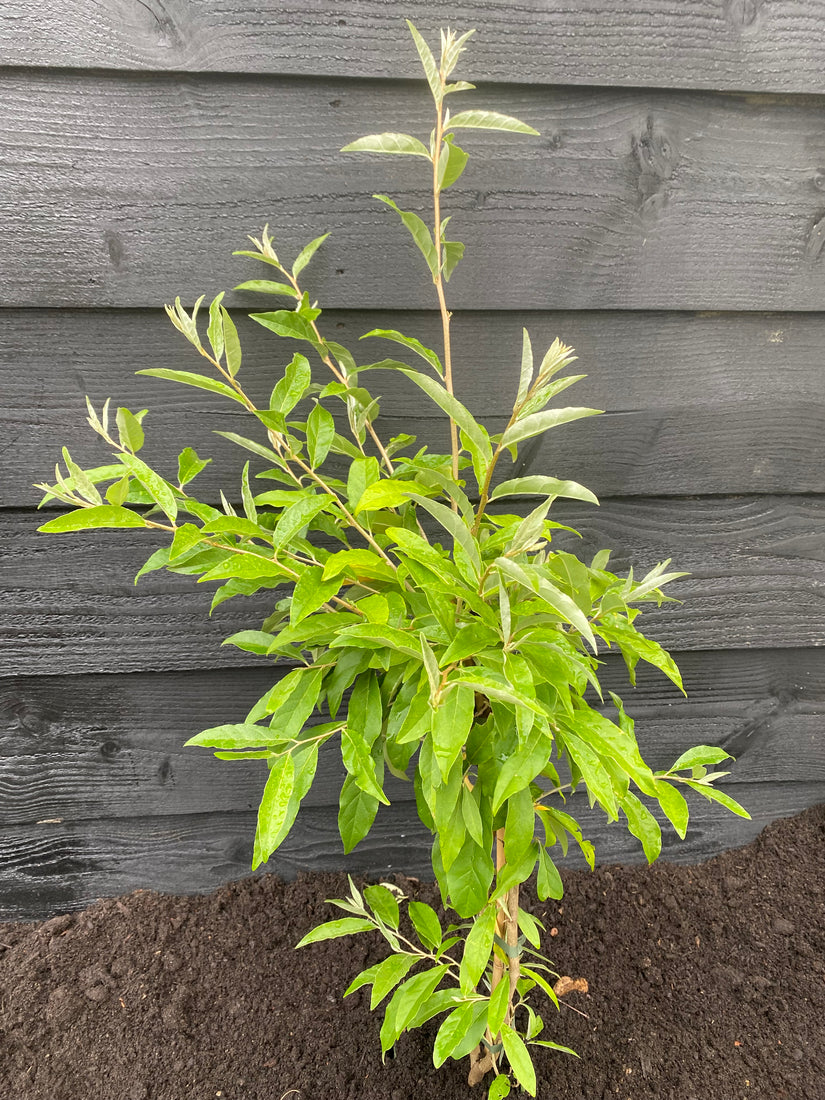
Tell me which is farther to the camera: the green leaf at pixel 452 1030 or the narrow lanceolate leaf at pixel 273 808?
the green leaf at pixel 452 1030

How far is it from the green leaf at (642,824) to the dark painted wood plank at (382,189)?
0.73 meters

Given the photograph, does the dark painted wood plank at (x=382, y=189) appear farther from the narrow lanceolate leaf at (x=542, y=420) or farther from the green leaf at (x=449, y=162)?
the narrow lanceolate leaf at (x=542, y=420)

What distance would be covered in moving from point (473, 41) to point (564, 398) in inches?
19.6

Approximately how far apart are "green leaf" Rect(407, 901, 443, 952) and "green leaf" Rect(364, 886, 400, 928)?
0.08ft

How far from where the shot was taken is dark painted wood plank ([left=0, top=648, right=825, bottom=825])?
1.25 m

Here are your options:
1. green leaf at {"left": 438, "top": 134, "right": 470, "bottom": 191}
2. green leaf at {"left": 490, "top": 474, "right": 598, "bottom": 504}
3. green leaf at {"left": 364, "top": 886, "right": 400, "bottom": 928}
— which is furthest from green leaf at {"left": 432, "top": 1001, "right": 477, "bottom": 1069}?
green leaf at {"left": 438, "top": 134, "right": 470, "bottom": 191}

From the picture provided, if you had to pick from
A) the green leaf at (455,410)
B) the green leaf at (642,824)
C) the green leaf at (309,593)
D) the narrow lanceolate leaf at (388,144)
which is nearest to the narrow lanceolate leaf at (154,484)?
the green leaf at (309,593)

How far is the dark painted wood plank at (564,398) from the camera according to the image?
1.04 meters

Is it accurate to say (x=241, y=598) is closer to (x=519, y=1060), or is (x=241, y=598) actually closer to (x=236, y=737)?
(x=236, y=737)

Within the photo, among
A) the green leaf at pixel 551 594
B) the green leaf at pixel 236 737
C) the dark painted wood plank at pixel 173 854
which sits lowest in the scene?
the dark painted wood plank at pixel 173 854

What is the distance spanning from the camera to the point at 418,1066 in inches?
40.7

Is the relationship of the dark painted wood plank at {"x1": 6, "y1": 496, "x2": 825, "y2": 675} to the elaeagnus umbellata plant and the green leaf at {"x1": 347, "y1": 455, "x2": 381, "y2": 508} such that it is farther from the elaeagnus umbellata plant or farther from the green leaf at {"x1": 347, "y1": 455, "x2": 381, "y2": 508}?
the green leaf at {"x1": 347, "y1": 455, "x2": 381, "y2": 508}

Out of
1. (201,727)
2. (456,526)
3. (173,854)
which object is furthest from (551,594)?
(173,854)

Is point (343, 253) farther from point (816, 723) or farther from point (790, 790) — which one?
point (790, 790)
